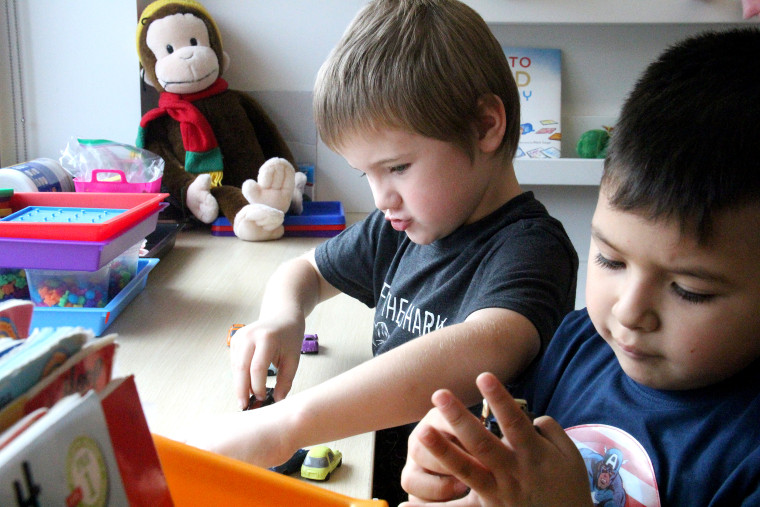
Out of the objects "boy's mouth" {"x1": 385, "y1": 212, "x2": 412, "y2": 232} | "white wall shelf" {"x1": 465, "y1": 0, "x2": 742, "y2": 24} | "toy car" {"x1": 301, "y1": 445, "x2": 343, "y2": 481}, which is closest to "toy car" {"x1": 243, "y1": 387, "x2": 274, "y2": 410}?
"toy car" {"x1": 301, "y1": 445, "x2": 343, "y2": 481}

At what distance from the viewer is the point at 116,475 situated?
26 centimetres

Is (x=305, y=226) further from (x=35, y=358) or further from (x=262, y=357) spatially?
(x=35, y=358)

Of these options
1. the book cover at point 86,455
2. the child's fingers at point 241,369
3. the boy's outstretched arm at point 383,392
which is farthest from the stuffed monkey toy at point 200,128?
the book cover at point 86,455

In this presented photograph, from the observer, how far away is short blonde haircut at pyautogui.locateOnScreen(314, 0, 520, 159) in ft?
2.34

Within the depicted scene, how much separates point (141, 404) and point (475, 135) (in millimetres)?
541

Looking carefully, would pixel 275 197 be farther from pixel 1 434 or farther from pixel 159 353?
pixel 1 434

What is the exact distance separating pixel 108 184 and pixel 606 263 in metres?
1.03

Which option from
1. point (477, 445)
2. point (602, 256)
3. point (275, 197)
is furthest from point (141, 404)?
point (275, 197)

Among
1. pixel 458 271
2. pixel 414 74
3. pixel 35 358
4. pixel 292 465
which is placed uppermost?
pixel 414 74

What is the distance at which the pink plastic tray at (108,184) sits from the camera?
1285 millimetres

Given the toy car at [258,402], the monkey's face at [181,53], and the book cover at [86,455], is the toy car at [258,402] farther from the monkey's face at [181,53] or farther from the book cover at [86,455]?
the monkey's face at [181,53]

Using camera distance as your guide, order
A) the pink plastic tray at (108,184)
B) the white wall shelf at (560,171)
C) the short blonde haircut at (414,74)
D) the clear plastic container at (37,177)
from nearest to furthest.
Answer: the short blonde haircut at (414,74) → the clear plastic container at (37,177) → the pink plastic tray at (108,184) → the white wall shelf at (560,171)

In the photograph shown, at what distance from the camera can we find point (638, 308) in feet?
1.57

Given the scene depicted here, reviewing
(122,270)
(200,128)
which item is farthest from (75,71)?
(122,270)
